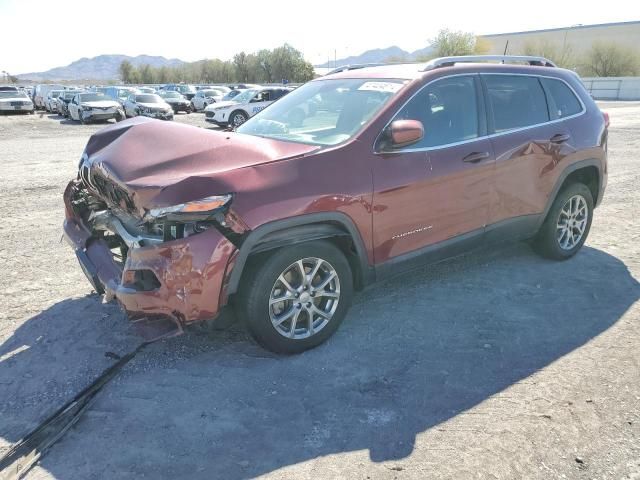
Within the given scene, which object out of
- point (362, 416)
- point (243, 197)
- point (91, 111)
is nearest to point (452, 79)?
point (243, 197)

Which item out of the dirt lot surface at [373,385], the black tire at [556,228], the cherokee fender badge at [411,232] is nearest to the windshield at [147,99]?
the dirt lot surface at [373,385]

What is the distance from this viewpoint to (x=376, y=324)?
3.97m

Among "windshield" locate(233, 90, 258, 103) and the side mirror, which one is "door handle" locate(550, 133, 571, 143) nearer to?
the side mirror

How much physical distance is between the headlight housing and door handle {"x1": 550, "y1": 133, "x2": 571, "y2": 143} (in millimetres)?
3273

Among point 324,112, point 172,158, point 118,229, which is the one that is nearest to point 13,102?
point 324,112

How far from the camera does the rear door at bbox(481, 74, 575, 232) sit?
14.3 feet

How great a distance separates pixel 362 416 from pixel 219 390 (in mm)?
884

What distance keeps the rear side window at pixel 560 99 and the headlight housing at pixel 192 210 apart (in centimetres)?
348

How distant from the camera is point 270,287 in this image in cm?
325

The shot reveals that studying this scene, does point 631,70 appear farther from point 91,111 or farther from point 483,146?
point 483,146

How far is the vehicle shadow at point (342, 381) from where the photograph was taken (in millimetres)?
2662

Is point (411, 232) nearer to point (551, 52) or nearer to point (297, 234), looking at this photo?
point (297, 234)

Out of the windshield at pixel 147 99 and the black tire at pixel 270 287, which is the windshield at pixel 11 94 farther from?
the black tire at pixel 270 287

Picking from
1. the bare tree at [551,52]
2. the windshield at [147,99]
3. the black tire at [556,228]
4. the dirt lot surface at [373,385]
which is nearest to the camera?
the dirt lot surface at [373,385]
